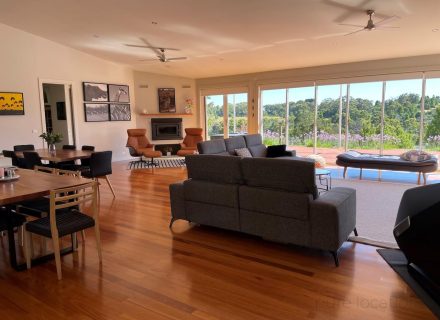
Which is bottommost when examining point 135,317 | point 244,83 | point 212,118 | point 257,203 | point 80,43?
point 135,317

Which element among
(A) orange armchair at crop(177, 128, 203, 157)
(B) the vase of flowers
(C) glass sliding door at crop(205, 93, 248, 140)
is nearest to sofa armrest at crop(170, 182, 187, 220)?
(A) orange armchair at crop(177, 128, 203, 157)

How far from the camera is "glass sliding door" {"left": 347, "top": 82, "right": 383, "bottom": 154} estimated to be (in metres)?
8.16

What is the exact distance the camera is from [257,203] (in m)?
3.17

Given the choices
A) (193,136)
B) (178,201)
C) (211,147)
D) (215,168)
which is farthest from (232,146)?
(193,136)

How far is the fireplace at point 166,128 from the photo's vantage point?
10484 millimetres

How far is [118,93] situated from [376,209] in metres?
7.84

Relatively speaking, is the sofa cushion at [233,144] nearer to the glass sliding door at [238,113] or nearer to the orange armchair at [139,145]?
the orange armchair at [139,145]

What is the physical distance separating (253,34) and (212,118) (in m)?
5.35

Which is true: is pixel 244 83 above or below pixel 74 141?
above

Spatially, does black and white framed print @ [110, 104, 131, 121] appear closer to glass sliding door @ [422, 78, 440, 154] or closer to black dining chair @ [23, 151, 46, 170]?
black dining chair @ [23, 151, 46, 170]

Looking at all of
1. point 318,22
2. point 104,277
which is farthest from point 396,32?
point 104,277

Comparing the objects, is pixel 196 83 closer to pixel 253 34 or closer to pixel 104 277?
pixel 253 34

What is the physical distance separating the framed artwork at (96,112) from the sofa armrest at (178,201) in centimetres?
614

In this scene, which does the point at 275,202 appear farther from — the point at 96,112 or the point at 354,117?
the point at 96,112
